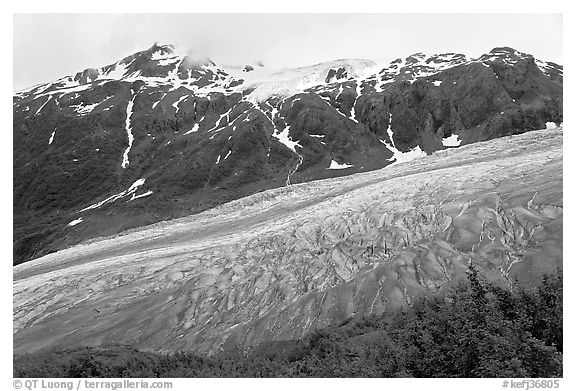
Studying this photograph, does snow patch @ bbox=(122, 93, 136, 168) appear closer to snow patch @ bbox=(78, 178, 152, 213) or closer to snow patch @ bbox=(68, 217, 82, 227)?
snow patch @ bbox=(78, 178, 152, 213)

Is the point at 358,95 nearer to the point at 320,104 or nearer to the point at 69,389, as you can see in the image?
the point at 320,104

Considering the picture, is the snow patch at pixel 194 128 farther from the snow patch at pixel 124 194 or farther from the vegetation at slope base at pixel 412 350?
the vegetation at slope base at pixel 412 350

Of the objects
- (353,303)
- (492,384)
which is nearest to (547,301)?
(492,384)

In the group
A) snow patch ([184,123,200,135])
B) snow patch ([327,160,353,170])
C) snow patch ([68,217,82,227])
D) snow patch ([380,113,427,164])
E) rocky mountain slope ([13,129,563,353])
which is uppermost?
rocky mountain slope ([13,129,563,353])

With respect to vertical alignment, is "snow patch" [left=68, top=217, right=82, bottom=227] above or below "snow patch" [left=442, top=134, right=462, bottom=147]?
above

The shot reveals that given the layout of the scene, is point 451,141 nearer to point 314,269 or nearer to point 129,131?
point 129,131

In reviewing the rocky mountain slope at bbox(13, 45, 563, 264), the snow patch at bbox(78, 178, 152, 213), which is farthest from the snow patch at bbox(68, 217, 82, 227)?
the snow patch at bbox(78, 178, 152, 213)

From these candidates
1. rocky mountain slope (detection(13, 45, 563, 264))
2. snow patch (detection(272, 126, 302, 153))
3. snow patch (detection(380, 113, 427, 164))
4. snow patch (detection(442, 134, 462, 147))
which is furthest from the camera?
snow patch (detection(442, 134, 462, 147))
